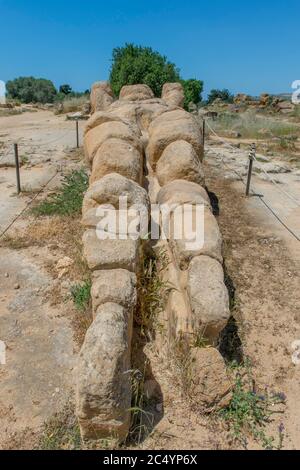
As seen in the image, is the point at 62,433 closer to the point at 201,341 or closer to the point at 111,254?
the point at 201,341

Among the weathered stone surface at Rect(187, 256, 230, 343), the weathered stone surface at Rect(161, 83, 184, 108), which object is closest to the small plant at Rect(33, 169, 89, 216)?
the weathered stone surface at Rect(161, 83, 184, 108)

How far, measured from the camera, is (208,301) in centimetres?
331

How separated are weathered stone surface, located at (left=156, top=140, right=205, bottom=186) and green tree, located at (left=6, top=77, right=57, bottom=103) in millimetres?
31732

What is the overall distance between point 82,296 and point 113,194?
3.65ft

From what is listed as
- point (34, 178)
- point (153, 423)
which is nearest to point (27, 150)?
point (34, 178)

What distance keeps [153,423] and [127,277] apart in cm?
112

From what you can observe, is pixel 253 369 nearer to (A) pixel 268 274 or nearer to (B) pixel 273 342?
(B) pixel 273 342

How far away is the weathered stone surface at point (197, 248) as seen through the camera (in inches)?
151

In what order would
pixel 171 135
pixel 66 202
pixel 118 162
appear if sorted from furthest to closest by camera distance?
1. pixel 66 202
2. pixel 171 135
3. pixel 118 162

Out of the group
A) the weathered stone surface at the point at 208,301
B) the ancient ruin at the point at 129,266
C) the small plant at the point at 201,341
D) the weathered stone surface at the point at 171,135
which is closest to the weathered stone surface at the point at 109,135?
the ancient ruin at the point at 129,266

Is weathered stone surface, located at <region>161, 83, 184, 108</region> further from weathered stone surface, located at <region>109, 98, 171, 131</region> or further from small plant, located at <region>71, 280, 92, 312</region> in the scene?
small plant, located at <region>71, 280, 92, 312</region>

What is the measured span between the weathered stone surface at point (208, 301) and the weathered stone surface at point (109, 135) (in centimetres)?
262

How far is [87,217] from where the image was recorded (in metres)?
4.08

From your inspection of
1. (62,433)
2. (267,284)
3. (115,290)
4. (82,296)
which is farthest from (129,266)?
(267,284)
